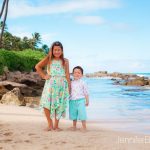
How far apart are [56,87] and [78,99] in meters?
0.54

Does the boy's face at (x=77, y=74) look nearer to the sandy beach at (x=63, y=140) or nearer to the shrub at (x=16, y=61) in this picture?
the sandy beach at (x=63, y=140)

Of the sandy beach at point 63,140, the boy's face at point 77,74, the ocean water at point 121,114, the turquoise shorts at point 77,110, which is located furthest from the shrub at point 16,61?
the sandy beach at point 63,140

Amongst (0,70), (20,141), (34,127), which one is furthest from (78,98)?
(0,70)

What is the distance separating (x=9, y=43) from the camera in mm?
84438

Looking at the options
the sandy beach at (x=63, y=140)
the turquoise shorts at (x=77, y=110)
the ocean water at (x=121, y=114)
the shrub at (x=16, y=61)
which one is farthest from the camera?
the shrub at (x=16, y=61)

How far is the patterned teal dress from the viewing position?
8.27 m

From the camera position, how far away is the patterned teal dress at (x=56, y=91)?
27.1 feet

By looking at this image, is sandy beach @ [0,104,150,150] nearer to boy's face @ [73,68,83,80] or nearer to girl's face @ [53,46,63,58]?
boy's face @ [73,68,83,80]

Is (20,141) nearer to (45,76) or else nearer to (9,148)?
(9,148)

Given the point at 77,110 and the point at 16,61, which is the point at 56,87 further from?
the point at 16,61

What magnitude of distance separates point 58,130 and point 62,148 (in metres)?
1.71

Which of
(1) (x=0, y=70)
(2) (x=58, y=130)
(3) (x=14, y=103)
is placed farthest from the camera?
(1) (x=0, y=70)

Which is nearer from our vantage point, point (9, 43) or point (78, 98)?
point (78, 98)

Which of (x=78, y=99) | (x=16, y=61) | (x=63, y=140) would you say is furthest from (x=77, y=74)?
(x=16, y=61)
